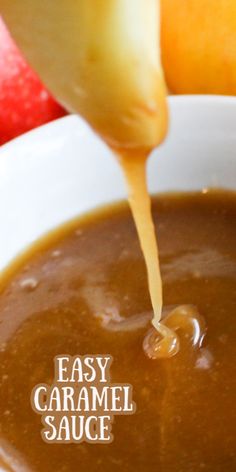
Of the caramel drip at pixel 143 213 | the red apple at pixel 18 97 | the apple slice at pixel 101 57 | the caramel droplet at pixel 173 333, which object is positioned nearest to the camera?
the apple slice at pixel 101 57

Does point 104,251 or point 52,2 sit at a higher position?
point 52,2

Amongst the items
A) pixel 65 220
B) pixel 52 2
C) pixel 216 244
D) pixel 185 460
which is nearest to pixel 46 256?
pixel 65 220

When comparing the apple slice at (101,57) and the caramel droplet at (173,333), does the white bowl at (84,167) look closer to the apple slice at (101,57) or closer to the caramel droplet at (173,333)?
the caramel droplet at (173,333)

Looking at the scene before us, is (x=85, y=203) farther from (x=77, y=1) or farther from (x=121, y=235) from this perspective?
(x=77, y=1)

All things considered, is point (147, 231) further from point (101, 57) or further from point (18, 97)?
point (18, 97)

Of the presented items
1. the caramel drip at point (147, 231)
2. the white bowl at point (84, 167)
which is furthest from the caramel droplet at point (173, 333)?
the white bowl at point (84, 167)

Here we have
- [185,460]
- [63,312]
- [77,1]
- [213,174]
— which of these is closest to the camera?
[77,1]

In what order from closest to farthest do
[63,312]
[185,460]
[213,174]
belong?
[185,460] < [63,312] < [213,174]

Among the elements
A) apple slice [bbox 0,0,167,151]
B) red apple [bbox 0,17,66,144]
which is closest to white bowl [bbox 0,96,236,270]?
red apple [bbox 0,17,66,144]
